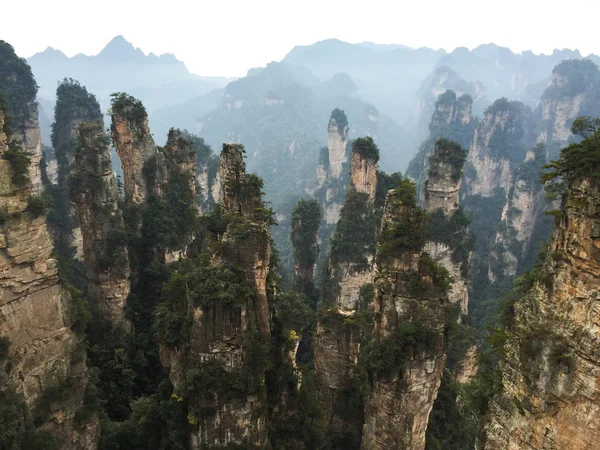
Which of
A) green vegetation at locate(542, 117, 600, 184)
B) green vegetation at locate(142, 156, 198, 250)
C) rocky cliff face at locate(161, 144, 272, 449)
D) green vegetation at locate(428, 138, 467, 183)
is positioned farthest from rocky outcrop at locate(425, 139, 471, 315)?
green vegetation at locate(542, 117, 600, 184)

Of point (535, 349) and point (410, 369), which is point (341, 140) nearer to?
point (410, 369)

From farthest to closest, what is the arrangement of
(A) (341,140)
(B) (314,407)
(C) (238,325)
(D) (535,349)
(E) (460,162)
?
(A) (341,140), (E) (460,162), (B) (314,407), (C) (238,325), (D) (535,349)

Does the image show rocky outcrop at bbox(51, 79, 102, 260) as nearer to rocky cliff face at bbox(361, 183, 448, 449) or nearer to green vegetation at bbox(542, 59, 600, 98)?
rocky cliff face at bbox(361, 183, 448, 449)

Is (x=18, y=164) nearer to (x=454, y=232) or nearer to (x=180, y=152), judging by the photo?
(x=180, y=152)

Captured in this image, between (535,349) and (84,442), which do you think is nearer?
(535,349)

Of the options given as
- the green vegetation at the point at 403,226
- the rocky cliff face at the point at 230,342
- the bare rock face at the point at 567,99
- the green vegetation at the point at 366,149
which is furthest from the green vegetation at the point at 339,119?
the rocky cliff face at the point at 230,342

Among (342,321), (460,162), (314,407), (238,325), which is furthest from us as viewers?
(460,162)

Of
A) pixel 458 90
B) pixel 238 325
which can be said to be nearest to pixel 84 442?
pixel 238 325
